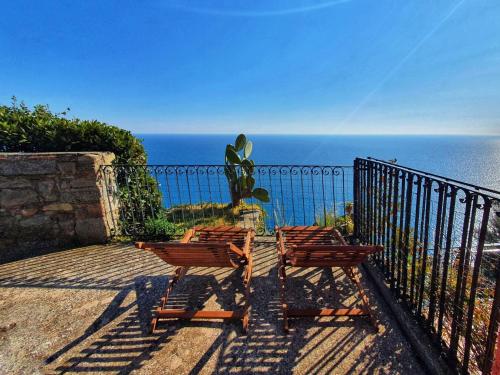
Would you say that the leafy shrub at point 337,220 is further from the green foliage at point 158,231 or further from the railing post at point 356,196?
the green foliage at point 158,231

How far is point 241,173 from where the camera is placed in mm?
6199

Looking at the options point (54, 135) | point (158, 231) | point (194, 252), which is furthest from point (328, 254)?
point (54, 135)

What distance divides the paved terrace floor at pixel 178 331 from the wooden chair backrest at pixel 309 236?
35 cm

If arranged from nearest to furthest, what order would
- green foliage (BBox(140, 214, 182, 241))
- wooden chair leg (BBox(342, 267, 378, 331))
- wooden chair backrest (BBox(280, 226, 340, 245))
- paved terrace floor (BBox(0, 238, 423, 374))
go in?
paved terrace floor (BBox(0, 238, 423, 374))
wooden chair leg (BBox(342, 267, 378, 331))
wooden chair backrest (BBox(280, 226, 340, 245))
green foliage (BBox(140, 214, 182, 241))

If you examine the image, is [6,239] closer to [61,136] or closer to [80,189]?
[80,189]

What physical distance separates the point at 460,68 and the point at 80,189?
474 inches

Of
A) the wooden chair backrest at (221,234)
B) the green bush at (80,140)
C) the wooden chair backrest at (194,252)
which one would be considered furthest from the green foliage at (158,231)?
the wooden chair backrest at (194,252)

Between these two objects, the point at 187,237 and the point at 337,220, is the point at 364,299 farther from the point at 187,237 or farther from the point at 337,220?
the point at 337,220

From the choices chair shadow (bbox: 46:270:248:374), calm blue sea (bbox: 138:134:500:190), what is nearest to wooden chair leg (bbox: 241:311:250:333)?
chair shadow (bbox: 46:270:248:374)

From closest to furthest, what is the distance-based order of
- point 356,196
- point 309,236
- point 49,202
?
point 309,236 < point 356,196 < point 49,202

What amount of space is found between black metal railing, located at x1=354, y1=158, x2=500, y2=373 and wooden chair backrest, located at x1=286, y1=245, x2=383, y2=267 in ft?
1.21

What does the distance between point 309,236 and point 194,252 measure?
1559 millimetres

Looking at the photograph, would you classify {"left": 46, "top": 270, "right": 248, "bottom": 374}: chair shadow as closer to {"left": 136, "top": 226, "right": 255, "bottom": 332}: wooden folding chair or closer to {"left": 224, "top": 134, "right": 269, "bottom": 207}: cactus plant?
{"left": 136, "top": 226, "right": 255, "bottom": 332}: wooden folding chair

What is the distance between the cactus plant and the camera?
6.09 meters
